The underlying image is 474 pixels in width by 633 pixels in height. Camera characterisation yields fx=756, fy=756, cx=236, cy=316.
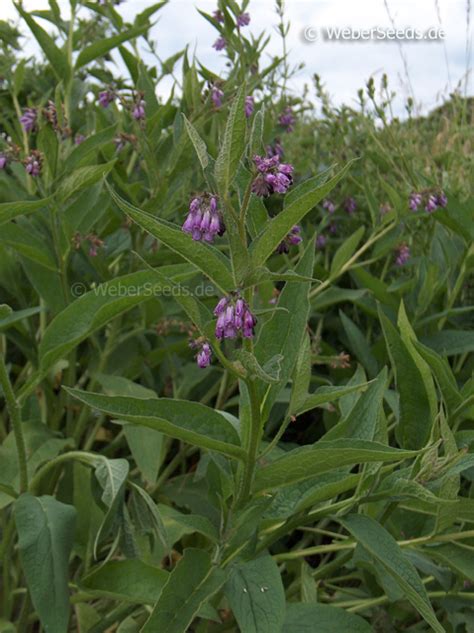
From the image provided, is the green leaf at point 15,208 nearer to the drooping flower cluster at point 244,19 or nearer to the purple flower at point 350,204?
the drooping flower cluster at point 244,19

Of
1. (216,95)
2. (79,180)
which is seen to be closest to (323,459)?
(79,180)

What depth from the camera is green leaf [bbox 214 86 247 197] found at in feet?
3.02

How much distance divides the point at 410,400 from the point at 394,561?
388 millimetres

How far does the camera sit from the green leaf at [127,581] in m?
1.40

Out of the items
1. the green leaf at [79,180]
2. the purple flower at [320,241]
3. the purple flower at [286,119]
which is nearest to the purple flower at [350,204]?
Result: the purple flower at [320,241]

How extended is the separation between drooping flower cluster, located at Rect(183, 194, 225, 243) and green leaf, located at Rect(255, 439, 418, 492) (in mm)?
340

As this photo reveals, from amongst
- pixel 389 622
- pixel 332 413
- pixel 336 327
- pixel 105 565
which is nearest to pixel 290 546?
pixel 332 413

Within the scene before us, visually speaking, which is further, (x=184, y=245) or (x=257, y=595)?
(x=257, y=595)

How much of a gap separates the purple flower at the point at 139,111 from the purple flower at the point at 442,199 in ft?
3.23

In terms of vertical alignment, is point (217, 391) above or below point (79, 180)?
below

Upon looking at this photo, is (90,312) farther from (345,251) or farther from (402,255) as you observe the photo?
(402,255)

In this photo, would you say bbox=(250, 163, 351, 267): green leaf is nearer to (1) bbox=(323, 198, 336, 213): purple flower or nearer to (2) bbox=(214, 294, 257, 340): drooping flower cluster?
(2) bbox=(214, 294, 257, 340): drooping flower cluster

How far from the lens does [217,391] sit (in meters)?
2.47

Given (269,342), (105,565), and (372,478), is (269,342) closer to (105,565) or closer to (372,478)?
(372,478)
